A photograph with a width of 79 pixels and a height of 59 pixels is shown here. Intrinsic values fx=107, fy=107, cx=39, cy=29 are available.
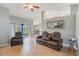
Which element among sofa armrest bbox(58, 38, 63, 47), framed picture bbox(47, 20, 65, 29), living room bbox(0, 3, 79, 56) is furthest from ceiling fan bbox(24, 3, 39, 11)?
sofa armrest bbox(58, 38, 63, 47)

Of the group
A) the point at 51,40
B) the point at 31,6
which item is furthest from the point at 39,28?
the point at 31,6

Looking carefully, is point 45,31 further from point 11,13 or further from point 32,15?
point 11,13

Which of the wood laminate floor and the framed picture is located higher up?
the framed picture

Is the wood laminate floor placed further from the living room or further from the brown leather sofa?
the brown leather sofa

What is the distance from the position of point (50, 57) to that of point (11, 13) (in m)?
1.43

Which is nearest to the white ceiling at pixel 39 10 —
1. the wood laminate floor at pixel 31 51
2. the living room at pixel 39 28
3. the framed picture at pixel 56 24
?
the living room at pixel 39 28

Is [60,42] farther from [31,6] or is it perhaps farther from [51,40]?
[31,6]

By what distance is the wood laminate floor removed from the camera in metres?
2.52

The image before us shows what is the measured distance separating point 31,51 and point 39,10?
1030 mm

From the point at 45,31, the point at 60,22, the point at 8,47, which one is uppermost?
the point at 60,22

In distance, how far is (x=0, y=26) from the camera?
2547 mm

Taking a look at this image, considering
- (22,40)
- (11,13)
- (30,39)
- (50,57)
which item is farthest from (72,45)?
(11,13)

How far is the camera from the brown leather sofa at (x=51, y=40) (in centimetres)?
260

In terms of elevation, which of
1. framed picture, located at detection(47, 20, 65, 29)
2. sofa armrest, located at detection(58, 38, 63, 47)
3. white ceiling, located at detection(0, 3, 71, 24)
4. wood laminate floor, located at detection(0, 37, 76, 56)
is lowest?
wood laminate floor, located at detection(0, 37, 76, 56)
